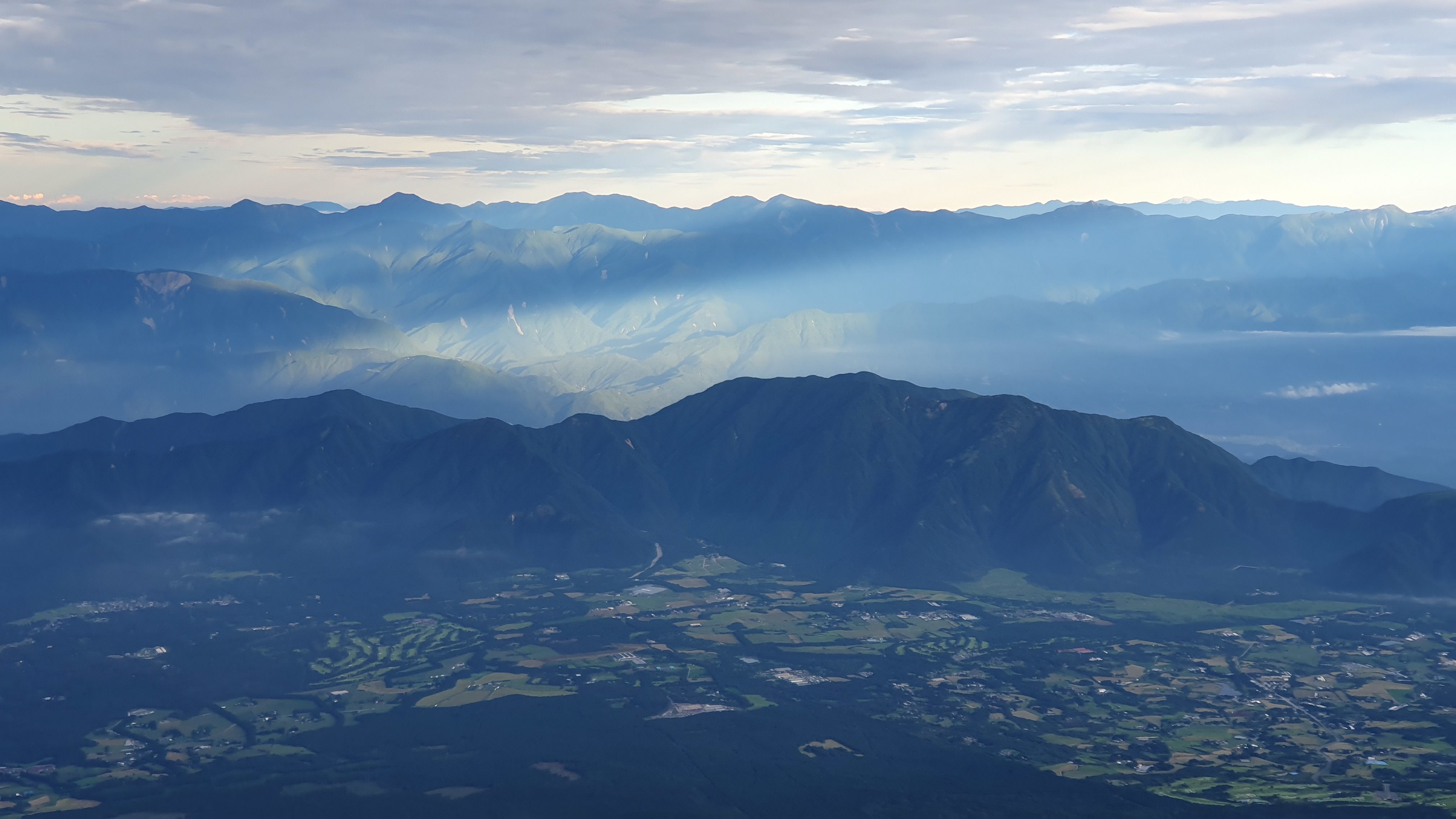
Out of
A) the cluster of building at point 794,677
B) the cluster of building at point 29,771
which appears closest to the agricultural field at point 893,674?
the cluster of building at point 794,677

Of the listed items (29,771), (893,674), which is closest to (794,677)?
(893,674)

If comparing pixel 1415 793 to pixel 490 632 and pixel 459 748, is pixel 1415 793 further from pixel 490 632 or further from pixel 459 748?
pixel 490 632

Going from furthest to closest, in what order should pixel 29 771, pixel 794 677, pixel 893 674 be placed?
pixel 893 674 < pixel 794 677 < pixel 29 771

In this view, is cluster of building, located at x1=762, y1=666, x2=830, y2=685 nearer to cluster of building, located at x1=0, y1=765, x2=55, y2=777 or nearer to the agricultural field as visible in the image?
the agricultural field

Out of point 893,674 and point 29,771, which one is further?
point 893,674

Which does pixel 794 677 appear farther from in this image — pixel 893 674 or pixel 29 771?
pixel 29 771

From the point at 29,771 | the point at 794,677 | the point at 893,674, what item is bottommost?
the point at 29,771

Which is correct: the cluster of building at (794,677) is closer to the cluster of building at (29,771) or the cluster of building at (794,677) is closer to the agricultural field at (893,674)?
the agricultural field at (893,674)

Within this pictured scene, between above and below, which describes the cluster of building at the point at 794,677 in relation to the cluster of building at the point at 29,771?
above

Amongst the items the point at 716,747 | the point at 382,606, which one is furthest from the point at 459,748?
the point at 382,606

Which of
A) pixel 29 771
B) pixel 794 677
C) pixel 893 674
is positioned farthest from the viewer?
pixel 893 674

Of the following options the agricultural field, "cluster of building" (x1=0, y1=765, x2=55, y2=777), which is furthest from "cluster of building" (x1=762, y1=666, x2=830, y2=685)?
"cluster of building" (x1=0, y1=765, x2=55, y2=777)

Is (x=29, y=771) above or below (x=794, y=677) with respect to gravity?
below
